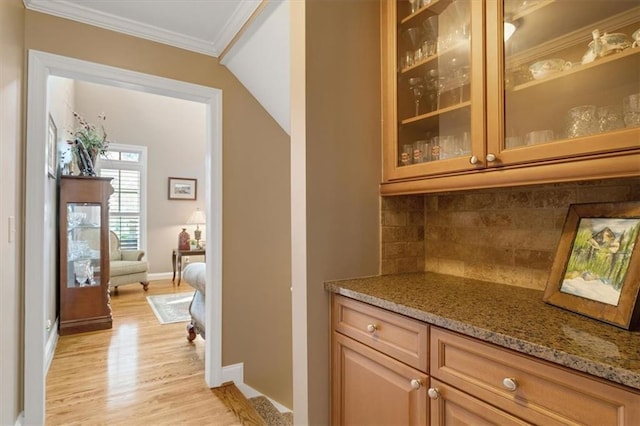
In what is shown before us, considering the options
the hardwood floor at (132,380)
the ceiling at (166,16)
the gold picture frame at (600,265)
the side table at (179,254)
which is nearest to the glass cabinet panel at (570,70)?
the gold picture frame at (600,265)

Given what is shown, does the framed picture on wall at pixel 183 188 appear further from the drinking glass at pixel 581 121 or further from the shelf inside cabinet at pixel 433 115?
the drinking glass at pixel 581 121

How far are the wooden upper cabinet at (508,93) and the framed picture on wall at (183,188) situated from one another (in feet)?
19.9

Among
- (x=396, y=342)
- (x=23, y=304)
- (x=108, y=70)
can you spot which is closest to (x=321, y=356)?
(x=396, y=342)

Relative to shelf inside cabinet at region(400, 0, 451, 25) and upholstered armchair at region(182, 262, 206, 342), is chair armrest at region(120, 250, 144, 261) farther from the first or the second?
shelf inside cabinet at region(400, 0, 451, 25)

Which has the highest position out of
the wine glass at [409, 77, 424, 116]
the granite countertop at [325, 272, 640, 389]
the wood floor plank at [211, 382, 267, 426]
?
the wine glass at [409, 77, 424, 116]

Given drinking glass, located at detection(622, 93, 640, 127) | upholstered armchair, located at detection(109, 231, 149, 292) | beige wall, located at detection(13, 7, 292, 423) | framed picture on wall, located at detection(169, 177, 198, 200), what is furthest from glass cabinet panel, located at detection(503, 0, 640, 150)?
framed picture on wall, located at detection(169, 177, 198, 200)

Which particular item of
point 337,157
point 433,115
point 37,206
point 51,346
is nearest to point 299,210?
point 337,157

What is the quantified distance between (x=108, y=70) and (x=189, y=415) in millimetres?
2241

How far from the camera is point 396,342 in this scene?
1134 millimetres

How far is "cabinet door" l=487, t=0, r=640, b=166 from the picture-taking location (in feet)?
3.01

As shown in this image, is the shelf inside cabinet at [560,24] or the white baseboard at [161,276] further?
the white baseboard at [161,276]

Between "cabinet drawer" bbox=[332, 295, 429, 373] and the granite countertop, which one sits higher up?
the granite countertop

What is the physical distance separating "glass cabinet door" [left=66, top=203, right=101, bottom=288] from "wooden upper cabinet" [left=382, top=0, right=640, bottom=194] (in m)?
3.72

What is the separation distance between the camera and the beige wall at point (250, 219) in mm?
2389
